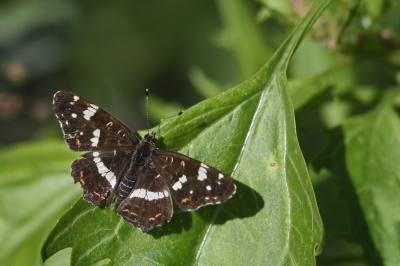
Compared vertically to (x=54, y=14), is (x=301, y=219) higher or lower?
lower

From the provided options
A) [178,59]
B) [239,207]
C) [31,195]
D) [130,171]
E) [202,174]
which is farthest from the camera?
[178,59]

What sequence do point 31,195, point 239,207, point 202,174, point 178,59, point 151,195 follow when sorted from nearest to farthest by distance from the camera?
point 239,207 < point 202,174 < point 151,195 < point 31,195 < point 178,59

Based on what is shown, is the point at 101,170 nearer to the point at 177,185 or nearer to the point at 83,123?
the point at 83,123

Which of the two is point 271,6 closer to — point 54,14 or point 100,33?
point 54,14

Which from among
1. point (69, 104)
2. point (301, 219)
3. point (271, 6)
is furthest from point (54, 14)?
point (301, 219)

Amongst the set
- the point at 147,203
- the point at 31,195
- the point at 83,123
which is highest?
the point at 83,123

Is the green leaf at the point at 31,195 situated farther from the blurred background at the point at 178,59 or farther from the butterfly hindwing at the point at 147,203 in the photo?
the butterfly hindwing at the point at 147,203

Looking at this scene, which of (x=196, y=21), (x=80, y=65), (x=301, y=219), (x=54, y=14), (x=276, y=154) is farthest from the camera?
(x=80, y=65)

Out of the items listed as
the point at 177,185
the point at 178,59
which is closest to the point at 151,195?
the point at 177,185
